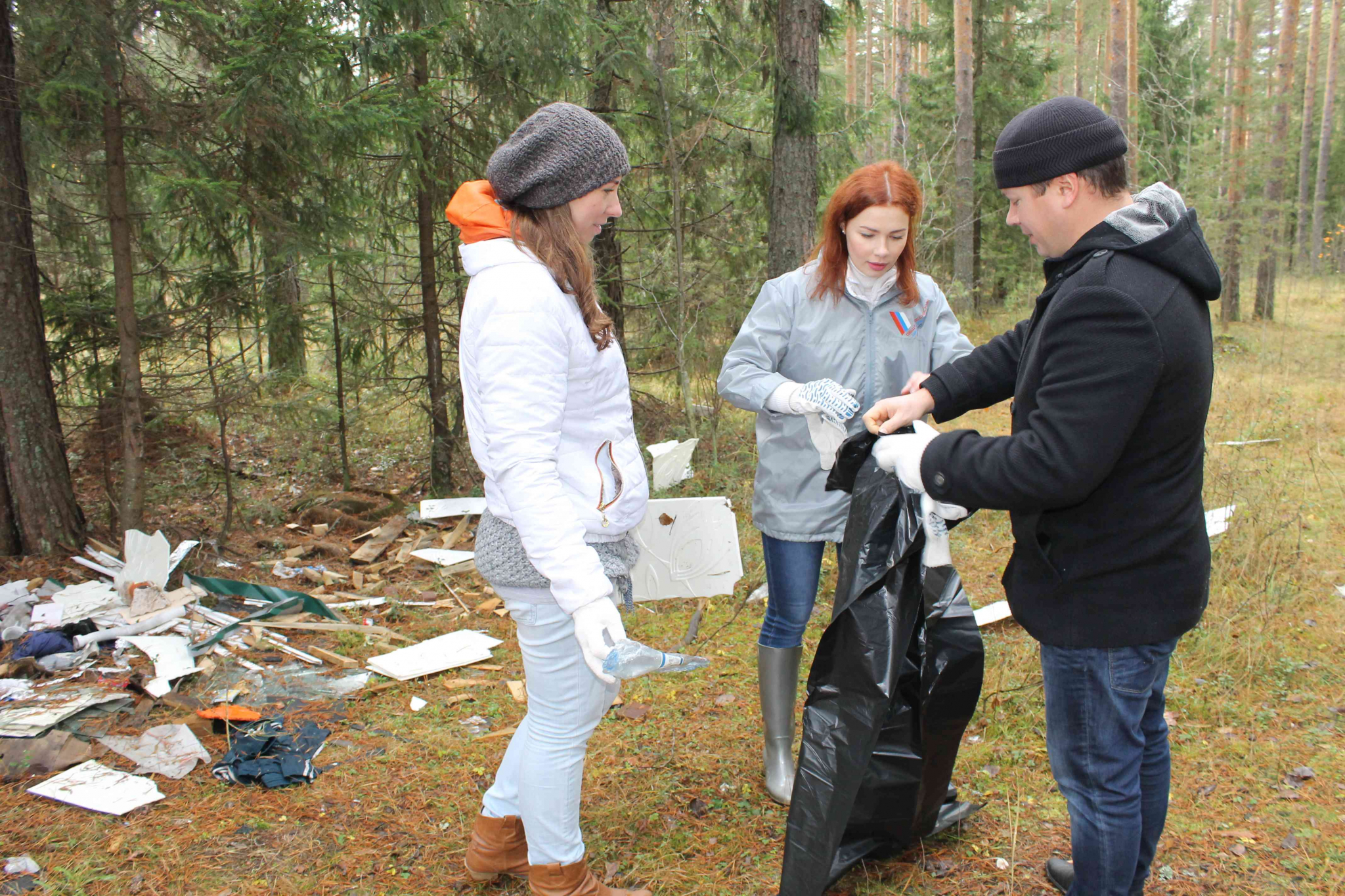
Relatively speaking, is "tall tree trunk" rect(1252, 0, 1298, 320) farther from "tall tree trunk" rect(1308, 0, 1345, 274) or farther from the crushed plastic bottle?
the crushed plastic bottle

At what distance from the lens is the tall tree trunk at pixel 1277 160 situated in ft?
53.5

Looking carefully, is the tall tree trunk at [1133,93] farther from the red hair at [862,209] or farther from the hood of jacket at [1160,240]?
the hood of jacket at [1160,240]

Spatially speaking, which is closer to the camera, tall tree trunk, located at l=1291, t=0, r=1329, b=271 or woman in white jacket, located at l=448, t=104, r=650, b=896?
woman in white jacket, located at l=448, t=104, r=650, b=896

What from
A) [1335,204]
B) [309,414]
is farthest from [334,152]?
[1335,204]

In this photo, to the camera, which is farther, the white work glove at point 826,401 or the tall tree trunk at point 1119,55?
the tall tree trunk at point 1119,55

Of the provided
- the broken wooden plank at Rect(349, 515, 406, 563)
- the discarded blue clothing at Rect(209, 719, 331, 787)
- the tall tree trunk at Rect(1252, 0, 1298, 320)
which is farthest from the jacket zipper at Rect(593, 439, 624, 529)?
the tall tree trunk at Rect(1252, 0, 1298, 320)

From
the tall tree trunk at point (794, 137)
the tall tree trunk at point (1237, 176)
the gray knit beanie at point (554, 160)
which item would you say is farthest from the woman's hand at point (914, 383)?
the tall tree trunk at point (1237, 176)

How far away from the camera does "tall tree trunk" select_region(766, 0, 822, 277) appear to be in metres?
6.62

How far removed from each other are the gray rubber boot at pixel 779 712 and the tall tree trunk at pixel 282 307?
3934 millimetres

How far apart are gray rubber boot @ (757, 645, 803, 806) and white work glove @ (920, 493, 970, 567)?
86 centimetres

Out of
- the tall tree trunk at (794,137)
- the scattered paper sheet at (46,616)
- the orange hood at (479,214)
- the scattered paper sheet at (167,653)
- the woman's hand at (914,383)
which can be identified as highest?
the tall tree trunk at (794,137)

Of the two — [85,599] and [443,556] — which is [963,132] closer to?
[443,556]

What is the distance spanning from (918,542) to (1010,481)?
0.48 metres

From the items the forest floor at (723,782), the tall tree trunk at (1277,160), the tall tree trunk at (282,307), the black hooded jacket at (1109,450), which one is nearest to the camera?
the black hooded jacket at (1109,450)
